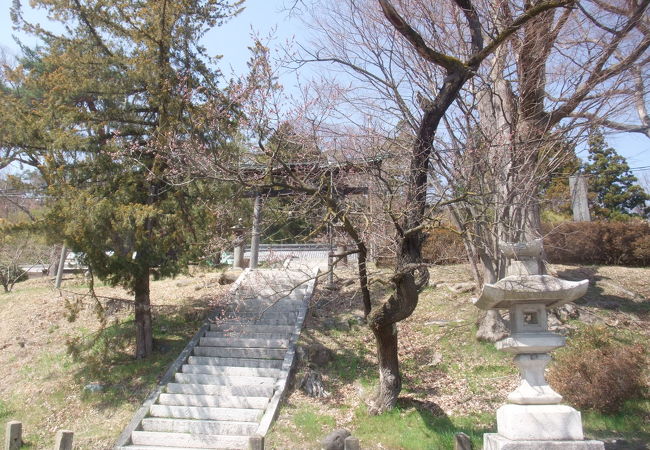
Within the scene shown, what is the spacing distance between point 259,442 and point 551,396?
3.25m

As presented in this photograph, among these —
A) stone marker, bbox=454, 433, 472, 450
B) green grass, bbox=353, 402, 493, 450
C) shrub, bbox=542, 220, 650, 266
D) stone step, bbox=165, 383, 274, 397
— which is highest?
shrub, bbox=542, 220, 650, 266

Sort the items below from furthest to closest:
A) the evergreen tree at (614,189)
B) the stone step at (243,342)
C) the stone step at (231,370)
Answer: the evergreen tree at (614,189) → the stone step at (243,342) → the stone step at (231,370)

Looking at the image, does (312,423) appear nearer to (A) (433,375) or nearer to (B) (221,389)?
(B) (221,389)

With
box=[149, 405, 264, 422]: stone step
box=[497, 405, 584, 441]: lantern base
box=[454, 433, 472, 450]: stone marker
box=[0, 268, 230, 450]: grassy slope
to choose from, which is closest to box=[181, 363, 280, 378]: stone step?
box=[0, 268, 230, 450]: grassy slope

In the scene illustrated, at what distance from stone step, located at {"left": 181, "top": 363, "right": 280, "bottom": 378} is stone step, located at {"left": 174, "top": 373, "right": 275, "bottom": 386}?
0.45 ft

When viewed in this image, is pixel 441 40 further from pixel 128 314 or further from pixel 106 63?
pixel 128 314

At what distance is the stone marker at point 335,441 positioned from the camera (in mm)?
6949

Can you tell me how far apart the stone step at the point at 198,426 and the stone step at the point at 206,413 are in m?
0.20

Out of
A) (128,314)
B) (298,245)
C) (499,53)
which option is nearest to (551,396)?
(499,53)

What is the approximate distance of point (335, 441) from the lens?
700cm

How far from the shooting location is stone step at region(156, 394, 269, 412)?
28.2ft

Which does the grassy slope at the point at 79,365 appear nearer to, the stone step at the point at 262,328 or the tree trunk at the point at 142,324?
the tree trunk at the point at 142,324

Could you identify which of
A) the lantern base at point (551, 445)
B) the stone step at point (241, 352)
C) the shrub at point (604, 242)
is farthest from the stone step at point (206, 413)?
the shrub at point (604, 242)

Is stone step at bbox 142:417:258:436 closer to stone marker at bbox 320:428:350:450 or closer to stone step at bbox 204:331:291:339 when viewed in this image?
stone marker at bbox 320:428:350:450
